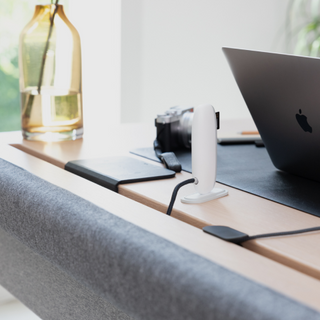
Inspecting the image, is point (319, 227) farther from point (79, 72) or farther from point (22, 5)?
point (22, 5)

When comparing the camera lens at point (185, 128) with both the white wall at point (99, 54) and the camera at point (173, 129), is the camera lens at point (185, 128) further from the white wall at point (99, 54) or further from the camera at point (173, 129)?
the white wall at point (99, 54)

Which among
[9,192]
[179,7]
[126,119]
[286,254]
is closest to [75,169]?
[9,192]

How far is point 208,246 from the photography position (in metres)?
0.42

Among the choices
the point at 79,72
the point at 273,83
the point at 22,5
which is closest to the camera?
A: the point at 273,83

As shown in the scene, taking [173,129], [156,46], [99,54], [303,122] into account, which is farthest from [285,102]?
[156,46]

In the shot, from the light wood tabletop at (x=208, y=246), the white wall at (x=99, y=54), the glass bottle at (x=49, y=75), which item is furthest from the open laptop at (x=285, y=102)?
the white wall at (x=99, y=54)

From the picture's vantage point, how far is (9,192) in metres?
0.60

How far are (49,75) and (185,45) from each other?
1731 millimetres

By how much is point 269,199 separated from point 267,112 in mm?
162

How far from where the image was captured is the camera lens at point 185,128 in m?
0.89

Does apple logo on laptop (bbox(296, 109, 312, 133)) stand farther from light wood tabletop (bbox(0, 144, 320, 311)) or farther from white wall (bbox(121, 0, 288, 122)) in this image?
white wall (bbox(121, 0, 288, 122))

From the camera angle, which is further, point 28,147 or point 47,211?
point 28,147

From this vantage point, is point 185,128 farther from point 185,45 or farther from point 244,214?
point 185,45

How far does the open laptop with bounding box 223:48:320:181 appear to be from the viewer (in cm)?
60
